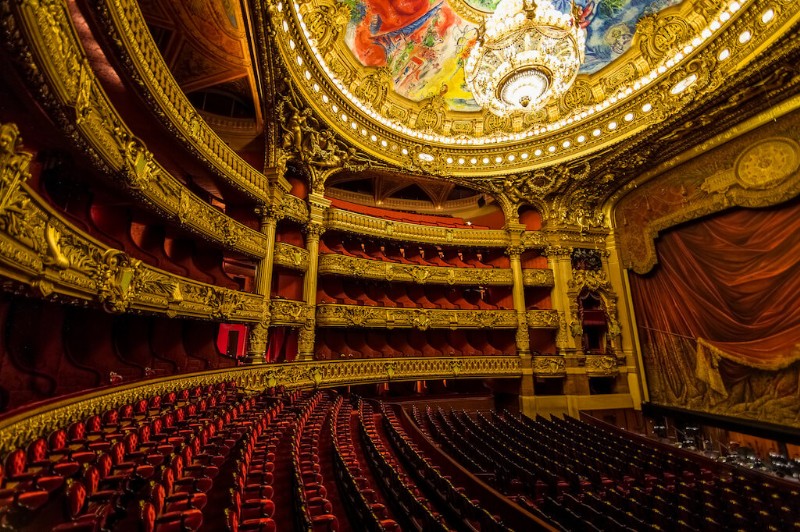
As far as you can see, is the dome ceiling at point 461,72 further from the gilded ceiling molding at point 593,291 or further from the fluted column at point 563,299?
the gilded ceiling molding at point 593,291

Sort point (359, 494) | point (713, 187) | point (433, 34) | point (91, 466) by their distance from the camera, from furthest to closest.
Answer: point (433, 34)
point (713, 187)
point (359, 494)
point (91, 466)

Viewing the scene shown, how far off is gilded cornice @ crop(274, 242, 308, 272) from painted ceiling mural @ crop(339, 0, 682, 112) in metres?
5.18

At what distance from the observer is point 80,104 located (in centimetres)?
281

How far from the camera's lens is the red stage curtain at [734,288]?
682 centimetres

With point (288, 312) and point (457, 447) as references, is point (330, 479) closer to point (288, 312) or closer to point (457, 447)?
point (457, 447)

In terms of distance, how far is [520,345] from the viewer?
1047 cm

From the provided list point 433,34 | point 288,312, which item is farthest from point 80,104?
point 433,34

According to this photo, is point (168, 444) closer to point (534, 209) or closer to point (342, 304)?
point (342, 304)

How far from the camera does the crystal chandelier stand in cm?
633

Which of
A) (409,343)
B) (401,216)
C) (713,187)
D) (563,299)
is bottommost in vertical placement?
(409,343)

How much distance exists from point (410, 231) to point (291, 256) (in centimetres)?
377

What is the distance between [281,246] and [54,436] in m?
5.53

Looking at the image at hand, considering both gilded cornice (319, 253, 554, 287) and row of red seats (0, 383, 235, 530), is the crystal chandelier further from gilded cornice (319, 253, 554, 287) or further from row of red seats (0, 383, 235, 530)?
row of red seats (0, 383, 235, 530)

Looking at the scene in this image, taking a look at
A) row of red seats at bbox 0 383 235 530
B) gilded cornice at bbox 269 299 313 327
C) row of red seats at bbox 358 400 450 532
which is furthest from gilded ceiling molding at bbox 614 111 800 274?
row of red seats at bbox 0 383 235 530
